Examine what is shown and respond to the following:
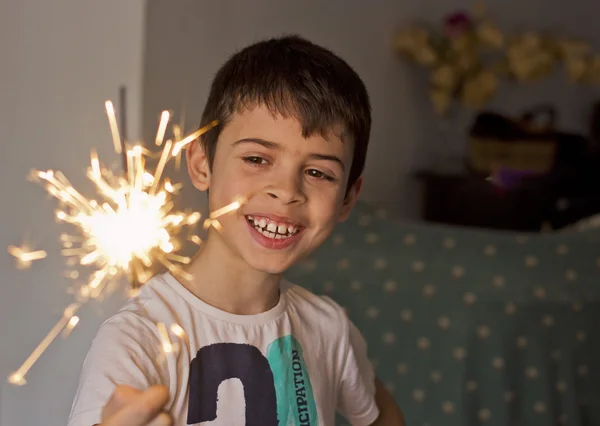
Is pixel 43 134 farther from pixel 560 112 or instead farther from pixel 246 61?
pixel 560 112

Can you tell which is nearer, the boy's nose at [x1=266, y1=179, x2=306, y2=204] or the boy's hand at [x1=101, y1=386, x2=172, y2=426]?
the boy's hand at [x1=101, y1=386, x2=172, y2=426]

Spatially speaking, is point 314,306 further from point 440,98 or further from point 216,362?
point 440,98

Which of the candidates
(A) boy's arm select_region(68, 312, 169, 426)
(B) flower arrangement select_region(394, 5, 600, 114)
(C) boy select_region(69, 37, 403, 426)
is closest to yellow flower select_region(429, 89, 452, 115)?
(B) flower arrangement select_region(394, 5, 600, 114)

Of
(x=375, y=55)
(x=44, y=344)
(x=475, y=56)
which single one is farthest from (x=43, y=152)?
(x=475, y=56)

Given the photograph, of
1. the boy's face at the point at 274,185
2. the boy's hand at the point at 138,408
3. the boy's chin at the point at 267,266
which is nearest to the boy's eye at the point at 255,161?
the boy's face at the point at 274,185

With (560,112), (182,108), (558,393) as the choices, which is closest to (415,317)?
(558,393)

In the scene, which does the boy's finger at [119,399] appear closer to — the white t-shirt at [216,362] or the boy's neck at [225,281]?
the white t-shirt at [216,362]

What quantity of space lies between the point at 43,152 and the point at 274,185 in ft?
1.42

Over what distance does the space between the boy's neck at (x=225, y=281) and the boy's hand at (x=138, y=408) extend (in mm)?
224

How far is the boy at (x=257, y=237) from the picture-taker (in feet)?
2.49

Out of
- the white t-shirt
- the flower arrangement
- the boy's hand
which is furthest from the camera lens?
the flower arrangement

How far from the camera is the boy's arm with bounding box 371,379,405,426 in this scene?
1.03m

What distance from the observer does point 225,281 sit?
81 cm

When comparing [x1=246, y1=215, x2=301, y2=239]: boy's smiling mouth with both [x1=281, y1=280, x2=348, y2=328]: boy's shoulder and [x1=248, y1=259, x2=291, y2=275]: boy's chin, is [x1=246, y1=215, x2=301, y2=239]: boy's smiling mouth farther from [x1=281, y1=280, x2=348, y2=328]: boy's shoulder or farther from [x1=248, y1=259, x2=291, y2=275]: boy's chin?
[x1=281, y1=280, x2=348, y2=328]: boy's shoulder
